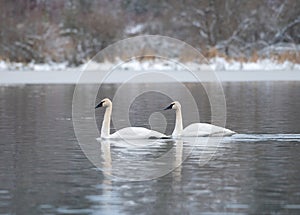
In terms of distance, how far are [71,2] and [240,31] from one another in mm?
12095

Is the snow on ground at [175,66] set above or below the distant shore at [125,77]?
above

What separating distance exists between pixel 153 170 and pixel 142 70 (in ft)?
89.7

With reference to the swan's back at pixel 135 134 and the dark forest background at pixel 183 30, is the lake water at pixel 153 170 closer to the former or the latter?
the swan's back at pixel 135 134

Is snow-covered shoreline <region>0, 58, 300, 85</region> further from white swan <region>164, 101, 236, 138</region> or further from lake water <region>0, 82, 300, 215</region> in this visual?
white swan <region>164, 101, 236, 138</region>

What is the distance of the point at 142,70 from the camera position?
38.0 meters

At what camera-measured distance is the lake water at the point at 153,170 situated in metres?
8.66

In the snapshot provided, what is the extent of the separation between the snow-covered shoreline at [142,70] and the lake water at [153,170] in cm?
1604

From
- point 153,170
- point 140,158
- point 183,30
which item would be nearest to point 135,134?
point 140,158

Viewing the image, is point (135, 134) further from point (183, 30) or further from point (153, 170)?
point (183, 30)

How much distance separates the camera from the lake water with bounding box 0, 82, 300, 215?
8664 millimetres

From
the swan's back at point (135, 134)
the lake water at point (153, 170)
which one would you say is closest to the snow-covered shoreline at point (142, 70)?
the lake water at point (153, 170)

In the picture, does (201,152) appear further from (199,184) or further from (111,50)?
(111,50)

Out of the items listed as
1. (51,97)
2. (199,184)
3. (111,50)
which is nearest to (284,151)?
(199,184)

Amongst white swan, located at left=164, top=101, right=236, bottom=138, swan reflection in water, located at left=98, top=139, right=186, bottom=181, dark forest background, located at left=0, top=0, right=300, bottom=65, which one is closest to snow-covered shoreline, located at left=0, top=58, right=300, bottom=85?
dark forest background, located at left=0, top=0, right=300, bottom=65
